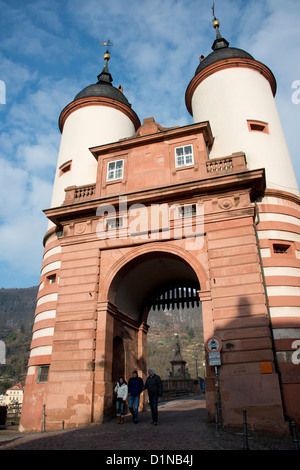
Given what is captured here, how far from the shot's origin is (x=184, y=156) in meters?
17.0

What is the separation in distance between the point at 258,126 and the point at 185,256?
27.9 ft

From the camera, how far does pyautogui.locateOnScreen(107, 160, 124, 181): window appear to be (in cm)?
1788

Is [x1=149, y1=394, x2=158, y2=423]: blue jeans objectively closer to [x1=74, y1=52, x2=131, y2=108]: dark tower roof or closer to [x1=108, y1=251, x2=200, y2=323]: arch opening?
[x1=108, y1=251, x2=200, y2=323]: arch opening

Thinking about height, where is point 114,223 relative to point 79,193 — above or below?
below

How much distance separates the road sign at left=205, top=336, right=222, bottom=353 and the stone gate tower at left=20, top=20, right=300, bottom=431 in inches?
21.4

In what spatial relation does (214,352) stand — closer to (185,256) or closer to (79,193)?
(185,256)

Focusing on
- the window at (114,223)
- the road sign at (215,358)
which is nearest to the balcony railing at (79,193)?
the window at (114,223)

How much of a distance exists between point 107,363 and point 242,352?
206 inches

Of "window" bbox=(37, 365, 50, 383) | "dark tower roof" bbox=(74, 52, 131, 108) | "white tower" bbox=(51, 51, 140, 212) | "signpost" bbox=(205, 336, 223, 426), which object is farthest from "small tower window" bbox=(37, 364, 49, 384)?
"dark tower roof" bbox=(74, 52, 131, 108)

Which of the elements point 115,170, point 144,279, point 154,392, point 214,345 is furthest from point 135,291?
point 214,345

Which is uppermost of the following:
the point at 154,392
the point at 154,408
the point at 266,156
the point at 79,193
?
the point at 266,156

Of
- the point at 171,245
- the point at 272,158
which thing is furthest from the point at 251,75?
the point at 171,245

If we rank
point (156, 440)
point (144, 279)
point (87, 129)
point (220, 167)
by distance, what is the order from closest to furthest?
point (156, 440)
point (220, 167)
point (144, 279)
point (87, 129)

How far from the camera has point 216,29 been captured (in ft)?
88.4
